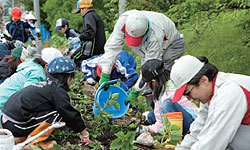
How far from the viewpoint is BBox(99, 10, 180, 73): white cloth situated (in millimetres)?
4023

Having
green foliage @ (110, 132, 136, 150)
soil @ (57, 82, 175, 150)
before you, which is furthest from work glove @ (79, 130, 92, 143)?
green foliage @ (110, 132, 136, 150)

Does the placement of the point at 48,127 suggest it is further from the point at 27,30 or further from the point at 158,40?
the point at 27,30

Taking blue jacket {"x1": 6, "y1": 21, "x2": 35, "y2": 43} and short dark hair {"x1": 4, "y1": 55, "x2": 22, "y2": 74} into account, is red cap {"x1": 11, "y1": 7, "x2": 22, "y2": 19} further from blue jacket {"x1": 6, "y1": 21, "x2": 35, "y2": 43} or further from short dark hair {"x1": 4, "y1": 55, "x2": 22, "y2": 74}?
short dark hair {"x1": 4, "y1": 55, "x2": 22, "y2": 74}

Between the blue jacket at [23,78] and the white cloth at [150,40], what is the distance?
0.83 meters

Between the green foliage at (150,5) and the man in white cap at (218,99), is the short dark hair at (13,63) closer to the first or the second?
the man in white cap at (218,99)

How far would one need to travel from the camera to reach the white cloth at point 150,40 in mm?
4023

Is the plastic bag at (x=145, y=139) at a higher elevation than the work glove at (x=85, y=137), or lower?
higher

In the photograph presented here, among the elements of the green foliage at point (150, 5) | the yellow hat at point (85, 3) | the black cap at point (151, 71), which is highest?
the yellow hat at point (85, 3)

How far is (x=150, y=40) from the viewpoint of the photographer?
13.1 feet

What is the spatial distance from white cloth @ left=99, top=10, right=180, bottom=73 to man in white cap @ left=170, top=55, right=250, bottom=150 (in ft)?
5.70

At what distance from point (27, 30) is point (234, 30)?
625 centimetres

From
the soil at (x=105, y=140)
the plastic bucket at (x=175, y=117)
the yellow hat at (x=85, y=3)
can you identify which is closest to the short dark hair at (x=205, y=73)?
the plastic bucket at (x=175, y=117)

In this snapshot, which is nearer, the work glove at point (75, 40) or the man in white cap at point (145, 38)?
the man in white cap at point (145, 38)

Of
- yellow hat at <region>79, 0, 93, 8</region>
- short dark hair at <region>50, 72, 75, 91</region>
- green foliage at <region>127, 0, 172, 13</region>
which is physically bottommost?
short dark hair at <region>50, 72, 75, 91</region>
